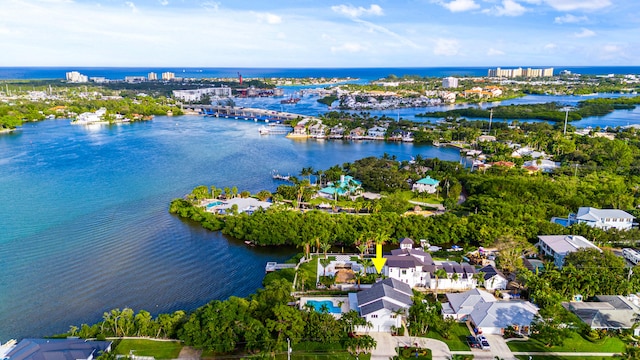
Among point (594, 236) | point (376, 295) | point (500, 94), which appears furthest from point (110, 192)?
point (500, 94)

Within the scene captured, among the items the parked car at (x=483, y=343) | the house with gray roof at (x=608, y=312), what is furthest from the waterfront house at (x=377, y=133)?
the parked car at (x=483, y=343)

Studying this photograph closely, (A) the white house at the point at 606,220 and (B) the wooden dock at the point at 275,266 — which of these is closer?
(B) the wooden dock at the point at 275,266

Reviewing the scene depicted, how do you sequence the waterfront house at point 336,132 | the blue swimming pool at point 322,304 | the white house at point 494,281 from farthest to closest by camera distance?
1. the waterfront house at point 336,132
2. the white house at point 494,281
3. the blue swimming pool at point 322,304

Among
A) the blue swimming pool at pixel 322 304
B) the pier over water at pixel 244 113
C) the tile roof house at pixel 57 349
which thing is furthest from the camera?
the pier over water at pixel 244 113

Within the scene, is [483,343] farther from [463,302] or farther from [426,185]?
[426,185]

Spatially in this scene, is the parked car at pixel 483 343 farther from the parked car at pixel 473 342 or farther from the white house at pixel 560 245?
the white house at pixel 560 245

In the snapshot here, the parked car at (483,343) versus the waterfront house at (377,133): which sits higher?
the waterfront house at (377,133)

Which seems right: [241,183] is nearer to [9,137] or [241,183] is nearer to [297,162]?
[297,162]
